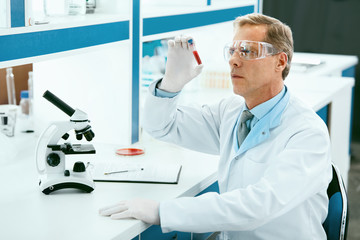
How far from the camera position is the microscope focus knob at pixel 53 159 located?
1832 mm

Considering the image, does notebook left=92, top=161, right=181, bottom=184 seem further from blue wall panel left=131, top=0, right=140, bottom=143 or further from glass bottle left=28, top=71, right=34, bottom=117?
glass bottle left=28, top=71, right=34, bottom=117

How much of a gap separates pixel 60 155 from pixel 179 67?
57 cm

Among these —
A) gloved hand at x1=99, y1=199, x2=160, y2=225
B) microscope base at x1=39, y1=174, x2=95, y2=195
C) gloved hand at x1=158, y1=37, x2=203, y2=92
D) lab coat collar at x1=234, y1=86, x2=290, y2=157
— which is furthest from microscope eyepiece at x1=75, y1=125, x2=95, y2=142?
lab coat collar at x1=234, y1=86, x2=290, y2=157

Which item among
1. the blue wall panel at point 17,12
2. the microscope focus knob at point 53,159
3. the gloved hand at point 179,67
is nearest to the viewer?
the blue wall panel at point 17,12

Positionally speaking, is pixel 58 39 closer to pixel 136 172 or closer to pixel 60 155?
pixel 60 155

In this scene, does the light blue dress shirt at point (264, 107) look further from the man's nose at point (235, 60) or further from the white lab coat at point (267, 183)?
the man's nose at point (235, 60)

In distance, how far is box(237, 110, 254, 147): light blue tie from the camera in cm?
192

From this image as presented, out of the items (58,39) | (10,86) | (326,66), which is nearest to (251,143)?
(58,39)

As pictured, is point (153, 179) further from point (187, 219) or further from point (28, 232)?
point (28, 232)

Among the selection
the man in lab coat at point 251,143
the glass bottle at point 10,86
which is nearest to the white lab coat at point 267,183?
the man in lab coat at point 251,143

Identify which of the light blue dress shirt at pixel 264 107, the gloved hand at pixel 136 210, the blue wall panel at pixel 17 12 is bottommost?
the gloved hand at pixel 136 210

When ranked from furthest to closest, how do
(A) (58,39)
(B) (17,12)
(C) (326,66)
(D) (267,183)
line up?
(C) (326,66)
(A) (58,39)
(B) (17,12)
(D) (267,183)

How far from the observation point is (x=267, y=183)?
164 cm

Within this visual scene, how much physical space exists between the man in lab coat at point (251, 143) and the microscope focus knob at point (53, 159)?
28cm
